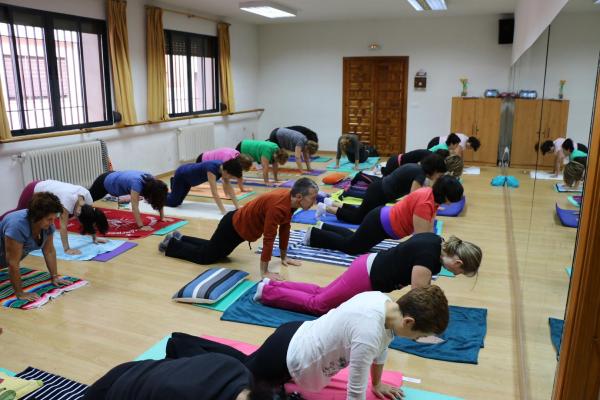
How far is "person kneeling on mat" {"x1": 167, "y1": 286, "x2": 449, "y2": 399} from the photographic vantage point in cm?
177

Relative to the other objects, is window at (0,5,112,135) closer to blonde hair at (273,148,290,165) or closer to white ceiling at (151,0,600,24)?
white ceiling at (151,0,600,24)

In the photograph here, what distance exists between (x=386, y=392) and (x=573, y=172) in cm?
131

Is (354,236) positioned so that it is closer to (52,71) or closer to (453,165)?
(453,165)

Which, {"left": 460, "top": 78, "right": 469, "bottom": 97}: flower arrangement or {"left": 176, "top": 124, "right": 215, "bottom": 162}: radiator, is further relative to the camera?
{"left": 460, "top": 78, "right": 469, "bottom": 97}: flower arrangement

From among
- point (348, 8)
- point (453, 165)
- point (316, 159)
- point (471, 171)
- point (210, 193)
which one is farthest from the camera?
point (316, 159)

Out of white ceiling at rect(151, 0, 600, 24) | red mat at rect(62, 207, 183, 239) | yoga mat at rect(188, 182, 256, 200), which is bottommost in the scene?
red mat at rect(62, 207, 183, 239)

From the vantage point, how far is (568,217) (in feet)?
6.01

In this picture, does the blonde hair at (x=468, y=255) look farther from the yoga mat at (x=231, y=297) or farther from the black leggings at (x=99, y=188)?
the black leggings at (x=99, y=188)

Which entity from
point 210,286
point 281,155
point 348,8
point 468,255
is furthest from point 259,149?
point 468,255

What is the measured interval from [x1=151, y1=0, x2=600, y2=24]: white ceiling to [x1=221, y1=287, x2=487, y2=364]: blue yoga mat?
5.60 m

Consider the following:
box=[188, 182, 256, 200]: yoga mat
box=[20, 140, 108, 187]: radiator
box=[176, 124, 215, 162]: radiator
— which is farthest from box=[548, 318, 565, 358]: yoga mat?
box=[176, 124, 215, 162]: radiator

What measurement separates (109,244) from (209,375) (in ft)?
12.2

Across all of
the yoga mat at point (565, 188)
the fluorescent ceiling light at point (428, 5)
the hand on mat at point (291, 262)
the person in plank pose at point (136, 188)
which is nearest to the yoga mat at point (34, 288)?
the person in plank pose at point (136, 188)

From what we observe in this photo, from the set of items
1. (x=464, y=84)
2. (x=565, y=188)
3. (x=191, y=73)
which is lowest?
(x=565, y=188)
